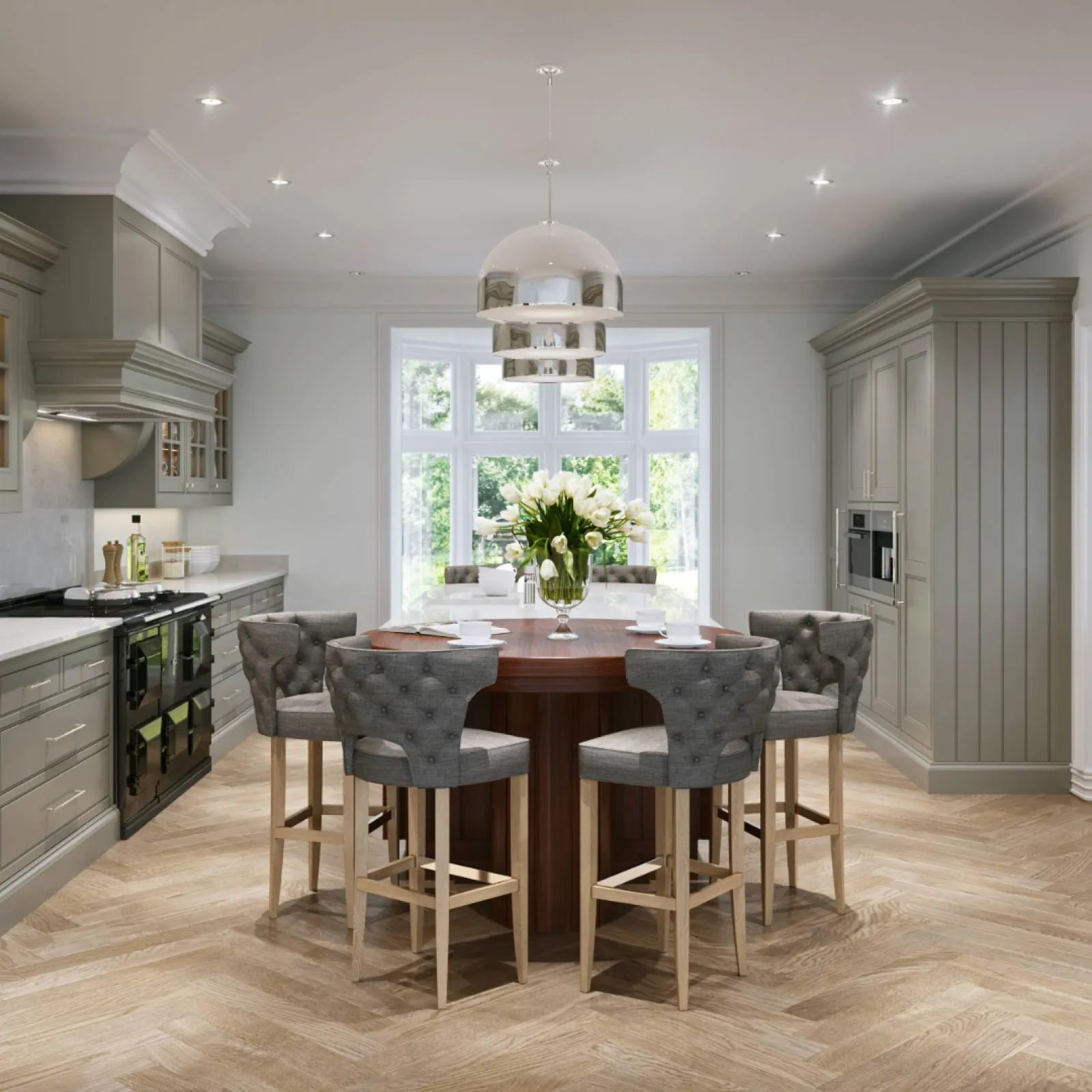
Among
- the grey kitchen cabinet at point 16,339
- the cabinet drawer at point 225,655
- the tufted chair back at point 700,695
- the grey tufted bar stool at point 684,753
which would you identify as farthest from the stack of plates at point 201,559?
the tufted chair back at point 700,695

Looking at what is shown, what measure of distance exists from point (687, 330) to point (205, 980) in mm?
5512

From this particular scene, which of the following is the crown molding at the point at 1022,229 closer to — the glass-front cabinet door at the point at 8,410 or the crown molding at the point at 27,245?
the crown molding at the point at 27,245

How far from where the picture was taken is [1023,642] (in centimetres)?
544

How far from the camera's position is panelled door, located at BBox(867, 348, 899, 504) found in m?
6.00

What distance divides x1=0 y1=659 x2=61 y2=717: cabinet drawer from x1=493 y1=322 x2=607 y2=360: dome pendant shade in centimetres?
195

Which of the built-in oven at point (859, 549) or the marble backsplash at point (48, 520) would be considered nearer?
the marble backsplash at point (48, 520)

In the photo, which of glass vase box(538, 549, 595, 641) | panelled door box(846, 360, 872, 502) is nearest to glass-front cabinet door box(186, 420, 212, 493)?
glass vase box(538, 549, 595, 641)

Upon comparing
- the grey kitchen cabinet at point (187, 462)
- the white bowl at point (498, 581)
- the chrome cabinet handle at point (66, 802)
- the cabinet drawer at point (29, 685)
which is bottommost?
the chrome cabinet handle at point (66, 802)

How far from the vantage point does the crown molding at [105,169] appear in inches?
176

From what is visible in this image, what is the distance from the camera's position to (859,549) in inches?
265

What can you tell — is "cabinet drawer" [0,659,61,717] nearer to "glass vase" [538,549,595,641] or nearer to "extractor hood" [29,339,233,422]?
"extractor hood" [29,339,233,422]

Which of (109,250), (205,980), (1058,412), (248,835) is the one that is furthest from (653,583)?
(205,980)

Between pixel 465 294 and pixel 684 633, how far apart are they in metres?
4.45

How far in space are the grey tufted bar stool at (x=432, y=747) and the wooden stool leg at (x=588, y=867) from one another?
16 cm
